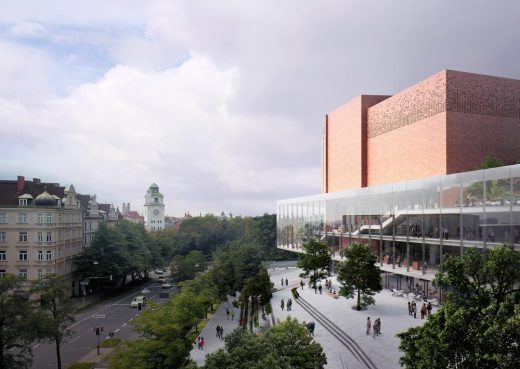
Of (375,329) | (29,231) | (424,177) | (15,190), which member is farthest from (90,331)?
(424,177)

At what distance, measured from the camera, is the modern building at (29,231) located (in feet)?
184

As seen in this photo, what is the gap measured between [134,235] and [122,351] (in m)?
48.4

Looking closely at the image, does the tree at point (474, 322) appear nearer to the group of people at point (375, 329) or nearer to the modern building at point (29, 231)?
the group of people at point (375, 329)

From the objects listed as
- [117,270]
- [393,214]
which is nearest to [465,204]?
[393,214]

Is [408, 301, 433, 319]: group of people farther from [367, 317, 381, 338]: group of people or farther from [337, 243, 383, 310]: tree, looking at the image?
[367, 317, 381, 338]: group of people

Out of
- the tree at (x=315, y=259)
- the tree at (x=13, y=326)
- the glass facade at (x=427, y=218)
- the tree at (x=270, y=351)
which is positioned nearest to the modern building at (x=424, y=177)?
the glass facade at (x=427, y=218)

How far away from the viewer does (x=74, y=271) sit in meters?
63.8

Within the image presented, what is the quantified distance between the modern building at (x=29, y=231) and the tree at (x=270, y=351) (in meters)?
43.3

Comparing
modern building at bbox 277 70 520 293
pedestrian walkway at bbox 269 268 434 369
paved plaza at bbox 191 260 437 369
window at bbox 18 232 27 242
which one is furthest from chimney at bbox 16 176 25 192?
modern building at bbox 277 70 520 293

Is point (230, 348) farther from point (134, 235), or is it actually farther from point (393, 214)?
point (134, 235)

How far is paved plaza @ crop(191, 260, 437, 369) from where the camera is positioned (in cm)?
2856

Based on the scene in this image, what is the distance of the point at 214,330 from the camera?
42312mm

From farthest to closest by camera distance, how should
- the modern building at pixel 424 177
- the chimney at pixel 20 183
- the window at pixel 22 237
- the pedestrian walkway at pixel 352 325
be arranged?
the chimney at pixel 20 183
the window at pixel 22 237
the modern building at pixel 424 177
the pedestrian walkway at pixel 352 325

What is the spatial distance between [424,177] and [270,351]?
33070mm
